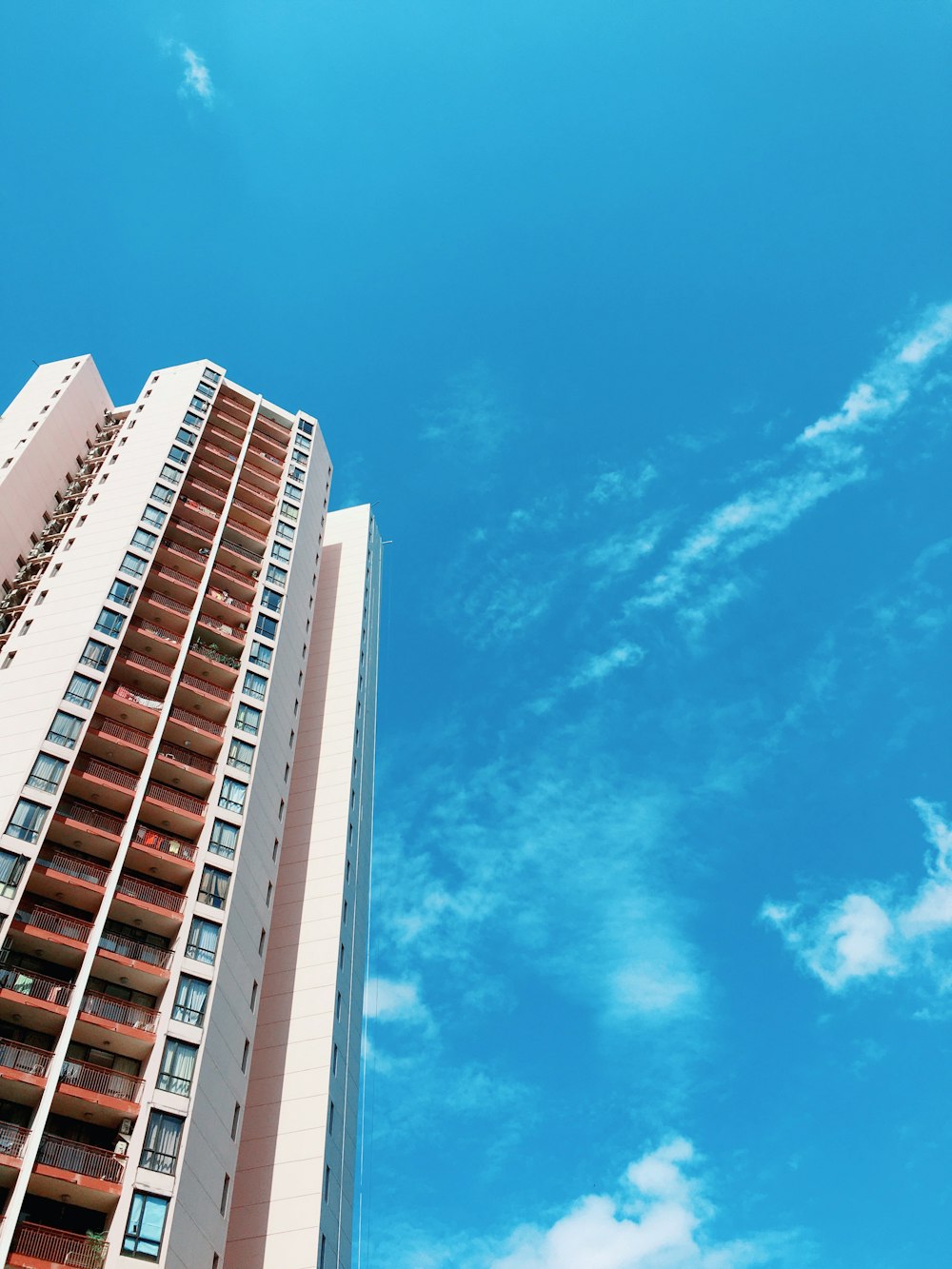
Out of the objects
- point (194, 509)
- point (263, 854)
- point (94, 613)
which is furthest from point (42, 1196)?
point (194, 509)

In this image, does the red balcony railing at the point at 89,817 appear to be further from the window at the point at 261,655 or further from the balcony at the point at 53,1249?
the balcony at the point at 53,1249

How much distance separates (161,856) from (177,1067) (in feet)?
32.6

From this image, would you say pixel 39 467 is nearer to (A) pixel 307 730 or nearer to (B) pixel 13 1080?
(A) pixel 307 730

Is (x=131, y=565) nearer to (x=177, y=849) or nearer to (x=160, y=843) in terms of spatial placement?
(x=160, y=843)

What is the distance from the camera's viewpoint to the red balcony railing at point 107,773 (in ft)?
159

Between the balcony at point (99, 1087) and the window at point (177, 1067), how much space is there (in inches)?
37.3

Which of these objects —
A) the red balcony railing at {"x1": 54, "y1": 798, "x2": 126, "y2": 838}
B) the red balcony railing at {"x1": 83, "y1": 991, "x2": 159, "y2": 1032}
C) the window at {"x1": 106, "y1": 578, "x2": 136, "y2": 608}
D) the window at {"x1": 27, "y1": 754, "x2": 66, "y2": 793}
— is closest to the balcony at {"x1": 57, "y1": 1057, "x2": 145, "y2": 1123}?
the red balcony railing at {"x1": 83, "y1": 991, "x2": 159, "y2": 1032}

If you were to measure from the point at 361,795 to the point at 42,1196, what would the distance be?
3452cm

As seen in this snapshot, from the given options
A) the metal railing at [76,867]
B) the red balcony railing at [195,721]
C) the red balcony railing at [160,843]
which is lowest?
the metal railing at [76,867]

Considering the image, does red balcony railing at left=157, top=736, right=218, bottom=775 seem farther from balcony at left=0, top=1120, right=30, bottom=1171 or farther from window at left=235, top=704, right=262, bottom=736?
balcony at left=0, top=1120, right=30, bottom=1171

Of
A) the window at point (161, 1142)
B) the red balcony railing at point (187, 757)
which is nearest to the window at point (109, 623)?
the red balcony railing at point (187, 757)

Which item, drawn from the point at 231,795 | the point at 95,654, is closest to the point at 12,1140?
the point at 231,795

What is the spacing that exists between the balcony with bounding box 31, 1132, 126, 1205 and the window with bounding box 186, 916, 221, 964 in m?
9.13

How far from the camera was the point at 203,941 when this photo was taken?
45562 millimetres
